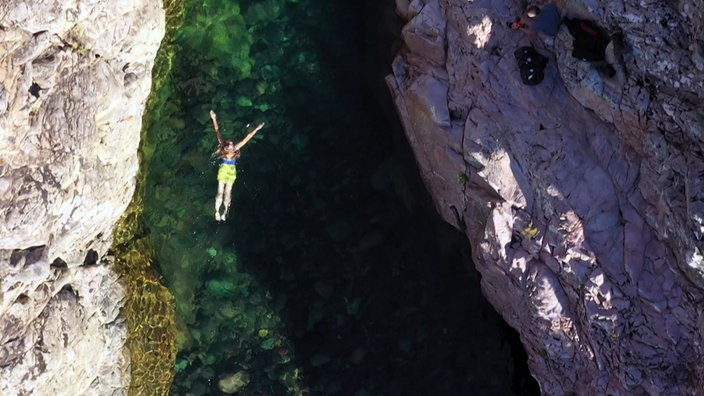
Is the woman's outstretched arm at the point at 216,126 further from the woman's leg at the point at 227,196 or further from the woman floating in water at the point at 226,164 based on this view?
the woman's leg at the point at 227,196

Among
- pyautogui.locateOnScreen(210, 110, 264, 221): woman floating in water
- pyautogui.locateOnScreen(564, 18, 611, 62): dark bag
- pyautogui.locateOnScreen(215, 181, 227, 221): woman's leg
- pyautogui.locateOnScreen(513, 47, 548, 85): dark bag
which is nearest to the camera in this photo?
pyautogui.locateOnScreen(564, 18, 611, 62): dark bag

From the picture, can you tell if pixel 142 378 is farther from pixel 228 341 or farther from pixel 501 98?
pixel 501 98

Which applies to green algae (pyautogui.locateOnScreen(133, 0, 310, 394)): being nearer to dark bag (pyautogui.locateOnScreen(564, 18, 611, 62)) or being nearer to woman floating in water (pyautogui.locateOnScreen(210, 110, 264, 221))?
woman floating in water (pyautogui.locateOnScreen(210, 110, 264, 221))

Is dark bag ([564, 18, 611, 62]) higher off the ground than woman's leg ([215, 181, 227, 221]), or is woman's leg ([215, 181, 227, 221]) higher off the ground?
dark bag ([564, 18, 611, 62])

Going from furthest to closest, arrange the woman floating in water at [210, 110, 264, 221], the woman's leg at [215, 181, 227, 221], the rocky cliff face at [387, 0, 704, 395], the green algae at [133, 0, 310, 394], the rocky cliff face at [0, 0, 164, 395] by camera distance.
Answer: the green algae at [133, 0, 310, 394]
the woman's leg at [215, 181, 227, 221]
the woman floating in water at [210, 110, 264, 221]
the rocky cliff face at [0, 0, 164, 395]
the rocky cliff face at [387, 0, 704, 395]

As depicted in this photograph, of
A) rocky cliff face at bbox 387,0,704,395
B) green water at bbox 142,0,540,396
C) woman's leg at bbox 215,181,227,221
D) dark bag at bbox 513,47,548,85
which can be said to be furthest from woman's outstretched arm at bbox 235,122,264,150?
dark bag at bbox 513,47,548,85

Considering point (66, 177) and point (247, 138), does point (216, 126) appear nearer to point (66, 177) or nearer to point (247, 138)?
point (247, 138)

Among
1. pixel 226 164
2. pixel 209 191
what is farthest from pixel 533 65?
pixel 209 191
